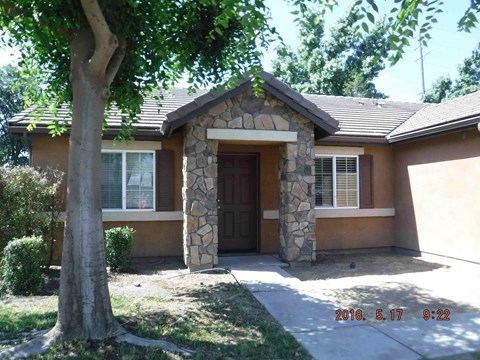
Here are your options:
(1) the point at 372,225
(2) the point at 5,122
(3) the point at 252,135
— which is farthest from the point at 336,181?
(2) the point at 5,122

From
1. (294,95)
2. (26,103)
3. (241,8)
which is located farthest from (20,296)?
(294,95)

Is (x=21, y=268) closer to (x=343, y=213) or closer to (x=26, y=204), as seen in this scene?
(x=26, y=204)

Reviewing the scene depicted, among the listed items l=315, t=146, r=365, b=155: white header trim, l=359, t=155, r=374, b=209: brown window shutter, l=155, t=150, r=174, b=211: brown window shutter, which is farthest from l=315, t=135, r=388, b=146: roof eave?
l=155, t=150, r=174, b=211: brown window shutter

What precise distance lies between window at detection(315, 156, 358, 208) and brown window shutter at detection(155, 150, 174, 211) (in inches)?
157

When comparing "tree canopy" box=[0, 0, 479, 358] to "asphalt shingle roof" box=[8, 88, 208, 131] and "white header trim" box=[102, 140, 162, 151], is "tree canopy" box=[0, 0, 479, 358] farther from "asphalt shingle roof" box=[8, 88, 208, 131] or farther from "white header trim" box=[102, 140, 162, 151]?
"white header trim" box=[102, 140, 162, 151]

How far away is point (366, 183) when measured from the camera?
10.5 m

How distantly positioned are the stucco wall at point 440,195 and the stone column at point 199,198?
568 centimetres

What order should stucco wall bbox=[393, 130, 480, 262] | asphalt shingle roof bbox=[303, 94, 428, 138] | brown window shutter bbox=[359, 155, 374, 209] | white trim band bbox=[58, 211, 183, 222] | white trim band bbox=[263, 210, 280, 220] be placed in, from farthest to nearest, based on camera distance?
asphalt shingle roof bbox=[303, 94, 428, 138] < brown window shutter bbox=[359, 155, 374, 209] < white trim band bbox=[263, 210, 280, 220] < white trim band bbox=[58, 211, 183, 222] < stucco wall bbox=[393, 130, 480, 262]

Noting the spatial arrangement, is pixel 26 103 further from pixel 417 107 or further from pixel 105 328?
pixel 417 107

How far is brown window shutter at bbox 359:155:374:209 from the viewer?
10484mm

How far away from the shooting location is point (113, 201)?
900 cm

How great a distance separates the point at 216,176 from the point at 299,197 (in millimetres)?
1976

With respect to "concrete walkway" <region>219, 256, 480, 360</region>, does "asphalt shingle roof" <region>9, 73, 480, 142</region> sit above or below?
above
